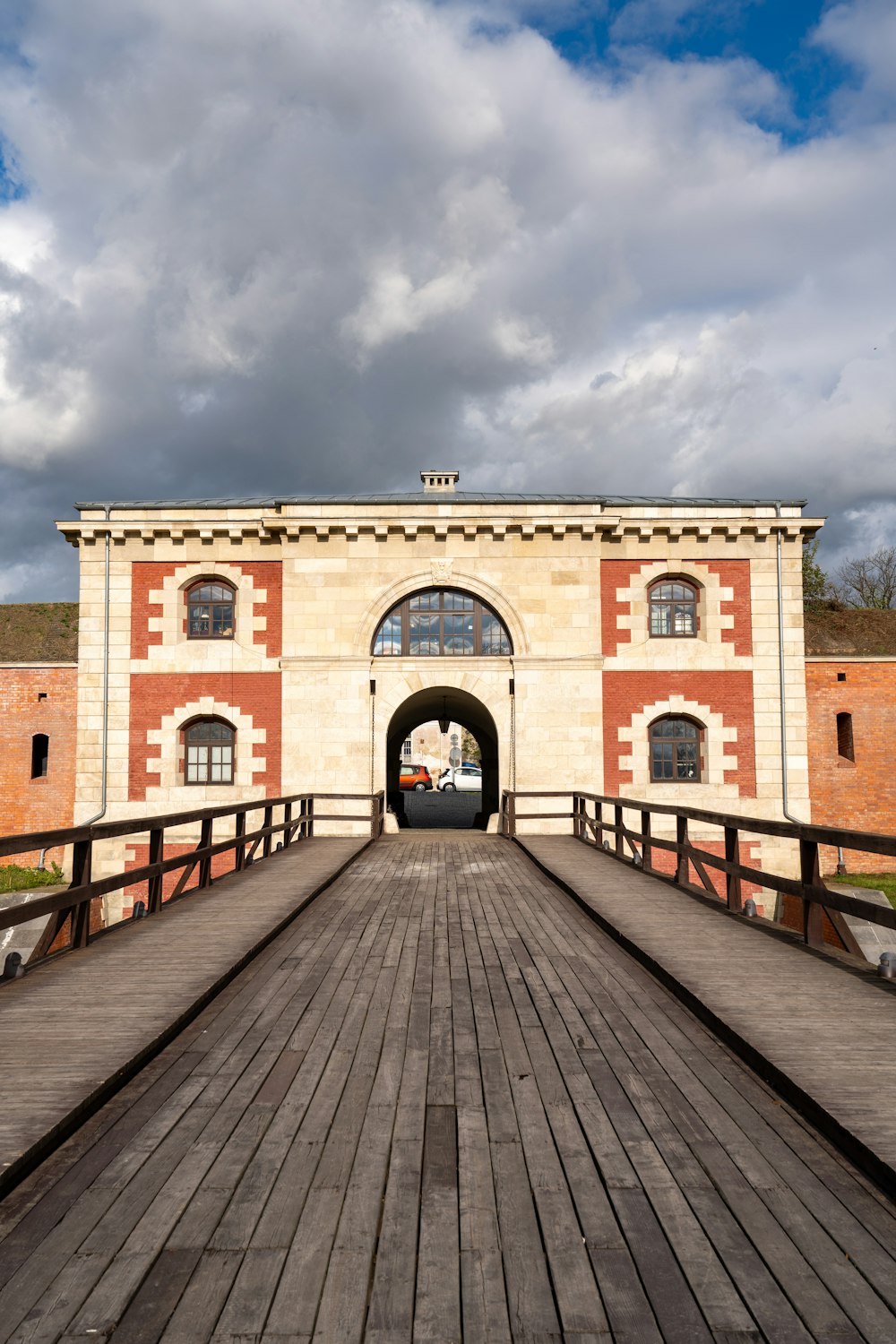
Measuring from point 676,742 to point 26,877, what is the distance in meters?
14.7

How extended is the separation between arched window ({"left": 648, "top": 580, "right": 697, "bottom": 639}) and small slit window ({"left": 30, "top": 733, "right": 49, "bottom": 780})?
47.1 ft

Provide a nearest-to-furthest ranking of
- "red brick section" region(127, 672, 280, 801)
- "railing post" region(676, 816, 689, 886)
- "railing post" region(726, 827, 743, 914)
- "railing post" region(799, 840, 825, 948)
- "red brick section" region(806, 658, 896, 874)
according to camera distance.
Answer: "railing post" region(799, 840, 825, 948) < "railing post" region(726, 827, 743, 914) < "railing post" region(676, 816, 689, 886) < "red brick section" region(127, 672, 280, 801) < "red brick section" region(806, 658, 896, 874)

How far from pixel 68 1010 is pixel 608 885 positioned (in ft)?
19.9

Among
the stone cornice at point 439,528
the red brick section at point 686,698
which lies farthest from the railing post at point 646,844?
the stone cornice at point 439,528

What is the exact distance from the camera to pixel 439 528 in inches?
664

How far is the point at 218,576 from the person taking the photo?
685 inches

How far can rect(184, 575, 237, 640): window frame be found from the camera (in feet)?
57.2

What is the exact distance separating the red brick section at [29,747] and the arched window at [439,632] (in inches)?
325

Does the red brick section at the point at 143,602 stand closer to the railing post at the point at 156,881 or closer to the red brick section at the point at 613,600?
the red brick section at the point at 613,600

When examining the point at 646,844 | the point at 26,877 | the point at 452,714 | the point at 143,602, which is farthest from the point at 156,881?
the point at 452,714

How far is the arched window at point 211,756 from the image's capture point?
17.2m

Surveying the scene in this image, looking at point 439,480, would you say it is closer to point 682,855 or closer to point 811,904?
point 682,855

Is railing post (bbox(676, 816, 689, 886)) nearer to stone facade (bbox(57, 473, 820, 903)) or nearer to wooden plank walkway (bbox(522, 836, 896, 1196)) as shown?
wooden plank walkway (bbox(522, 836, 896, 1196))

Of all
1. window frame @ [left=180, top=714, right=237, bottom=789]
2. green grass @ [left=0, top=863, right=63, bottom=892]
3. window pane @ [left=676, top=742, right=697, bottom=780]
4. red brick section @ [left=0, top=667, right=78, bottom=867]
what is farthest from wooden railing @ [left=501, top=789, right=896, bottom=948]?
red brick section @ [left=0, top=667, right=78, bottom=867]
